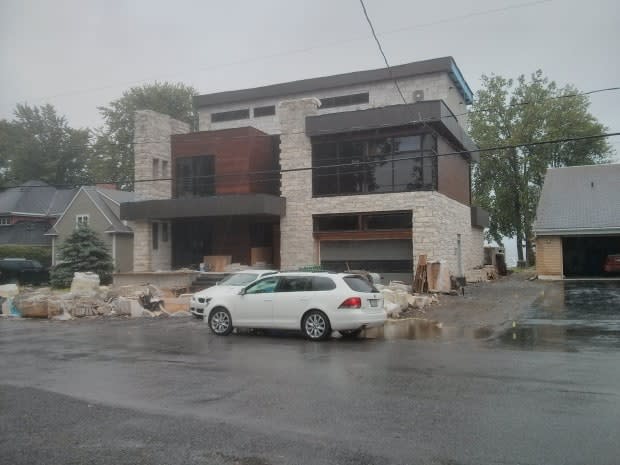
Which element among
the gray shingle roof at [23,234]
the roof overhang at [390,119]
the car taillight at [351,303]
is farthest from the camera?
the gray shingle roof at [23,234]

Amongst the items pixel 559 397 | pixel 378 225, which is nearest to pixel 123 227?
pixel 378 225

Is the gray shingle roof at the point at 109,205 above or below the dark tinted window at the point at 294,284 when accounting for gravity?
above

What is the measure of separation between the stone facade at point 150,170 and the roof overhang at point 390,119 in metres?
8.72

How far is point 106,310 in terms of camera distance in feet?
67.7

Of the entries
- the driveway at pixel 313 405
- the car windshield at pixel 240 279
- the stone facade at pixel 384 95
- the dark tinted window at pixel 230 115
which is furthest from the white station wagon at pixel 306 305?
the dark tinted window at pixel 230 115

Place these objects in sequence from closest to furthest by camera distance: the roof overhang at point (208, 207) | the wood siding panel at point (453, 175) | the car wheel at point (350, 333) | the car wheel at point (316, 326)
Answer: the car wheel at point (316, 326)
the car wheel at point (350, 333)
the roof overhang at point (208, 207)
the wood siding panel at point (453, 175)

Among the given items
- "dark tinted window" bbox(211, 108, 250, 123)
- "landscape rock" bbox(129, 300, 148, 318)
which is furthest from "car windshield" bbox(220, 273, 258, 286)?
"dark tinted window" bbox(211, 108, 250, 123)

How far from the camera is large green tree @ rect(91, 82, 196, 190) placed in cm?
5347

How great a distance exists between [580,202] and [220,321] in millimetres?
26520

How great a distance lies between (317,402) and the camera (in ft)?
23.4

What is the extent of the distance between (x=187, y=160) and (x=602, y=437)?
2644 cm

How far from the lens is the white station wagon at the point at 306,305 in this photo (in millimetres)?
12789

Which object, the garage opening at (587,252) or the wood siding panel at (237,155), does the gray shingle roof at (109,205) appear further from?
the garage opening at (587,252)

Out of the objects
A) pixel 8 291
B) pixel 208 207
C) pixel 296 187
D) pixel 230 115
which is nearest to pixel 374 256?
pixel 296 187
